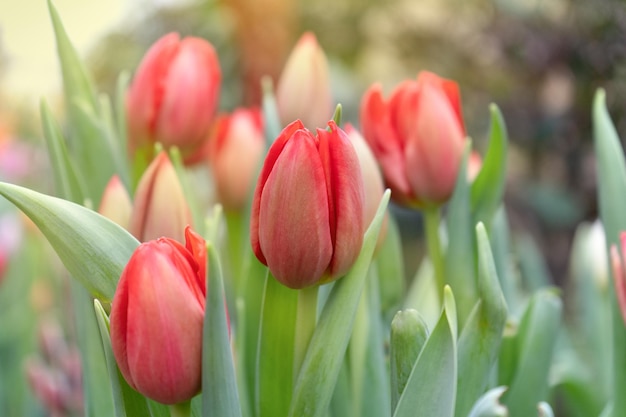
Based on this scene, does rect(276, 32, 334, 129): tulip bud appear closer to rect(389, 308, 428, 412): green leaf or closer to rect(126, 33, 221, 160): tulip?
rect(126, 33, 221, 160): tulip

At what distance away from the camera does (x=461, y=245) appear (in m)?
0.36

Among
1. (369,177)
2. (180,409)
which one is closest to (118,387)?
(180,409)

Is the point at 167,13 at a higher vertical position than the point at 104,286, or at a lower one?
higher

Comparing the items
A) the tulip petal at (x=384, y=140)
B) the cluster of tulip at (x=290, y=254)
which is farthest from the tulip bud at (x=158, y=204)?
the tulip petal at (x=384, y=140)

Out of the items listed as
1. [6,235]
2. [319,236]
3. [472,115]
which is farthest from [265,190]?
[472,115]

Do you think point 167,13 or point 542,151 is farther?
point 167,13

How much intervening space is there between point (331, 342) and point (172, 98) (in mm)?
182

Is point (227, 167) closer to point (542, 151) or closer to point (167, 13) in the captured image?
point (542, 151)

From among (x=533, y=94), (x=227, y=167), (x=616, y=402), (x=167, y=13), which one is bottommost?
(x=533, y=94)

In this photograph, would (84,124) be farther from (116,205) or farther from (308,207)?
(308,207)

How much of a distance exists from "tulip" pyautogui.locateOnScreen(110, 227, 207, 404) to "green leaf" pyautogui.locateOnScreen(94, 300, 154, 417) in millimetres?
16

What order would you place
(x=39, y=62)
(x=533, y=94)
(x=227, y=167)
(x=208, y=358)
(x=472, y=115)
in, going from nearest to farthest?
1. (x=208, y=358)
2. (x=227, y=167)
3. (x=533, y=94)
4. (x=472, y=115)
5. (x=39, y=62)

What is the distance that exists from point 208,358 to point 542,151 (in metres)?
1.98

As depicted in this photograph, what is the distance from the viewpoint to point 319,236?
0.24 metres
